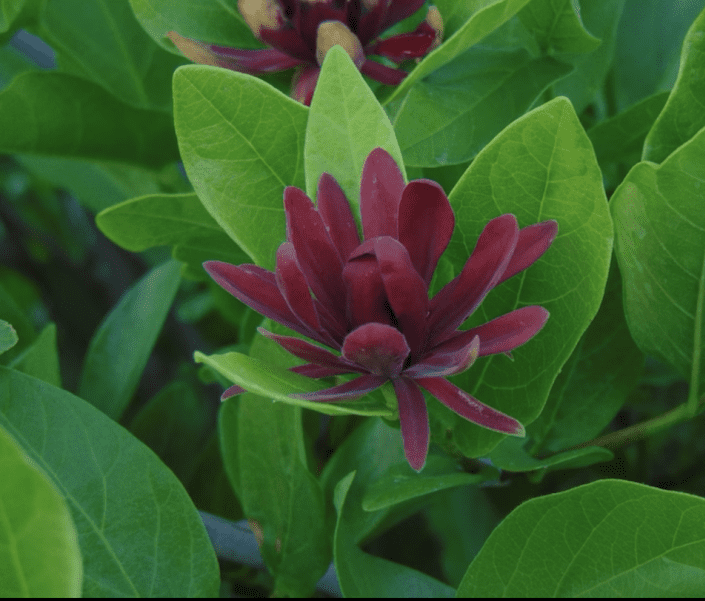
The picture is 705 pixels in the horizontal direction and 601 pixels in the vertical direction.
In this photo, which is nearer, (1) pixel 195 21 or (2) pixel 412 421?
(2) pixel 412 421

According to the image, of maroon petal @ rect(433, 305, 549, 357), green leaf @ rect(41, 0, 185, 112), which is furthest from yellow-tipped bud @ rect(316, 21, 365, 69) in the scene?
green leaf @ rect(41, 0, 185, 112)

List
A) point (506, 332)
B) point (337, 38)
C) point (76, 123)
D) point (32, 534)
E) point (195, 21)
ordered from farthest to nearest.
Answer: point (76, 123)
point (195, 21)
point (337, 38)
point (506, 332)
point (32, 534)

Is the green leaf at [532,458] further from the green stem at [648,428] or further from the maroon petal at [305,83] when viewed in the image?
the maroon petal at [305,83]

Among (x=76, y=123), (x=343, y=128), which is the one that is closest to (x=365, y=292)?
(x=343, y=128)

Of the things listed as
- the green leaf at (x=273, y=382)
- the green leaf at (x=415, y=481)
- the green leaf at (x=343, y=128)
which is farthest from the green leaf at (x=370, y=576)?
the green leaf at (x=343, y=128)

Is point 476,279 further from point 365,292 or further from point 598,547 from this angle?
point 598,547

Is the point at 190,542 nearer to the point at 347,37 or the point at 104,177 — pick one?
the point at 347,37

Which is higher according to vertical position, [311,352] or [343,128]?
[343,128]
